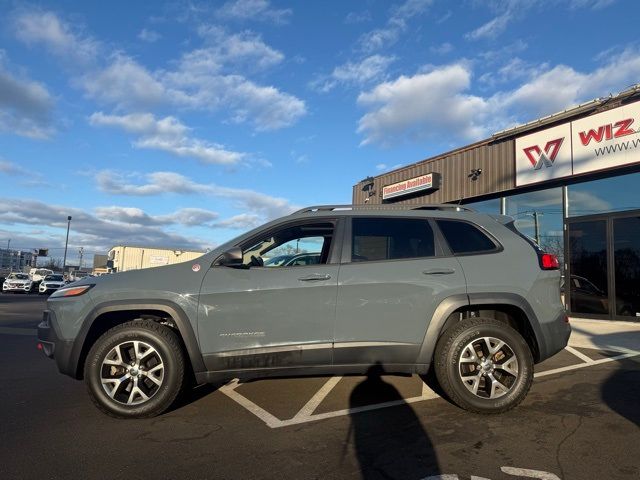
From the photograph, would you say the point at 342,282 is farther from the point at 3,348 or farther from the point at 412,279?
the point at 3,348

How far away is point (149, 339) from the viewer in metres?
4.30

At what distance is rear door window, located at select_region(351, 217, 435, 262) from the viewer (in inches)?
183

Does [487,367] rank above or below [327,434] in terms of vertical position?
above

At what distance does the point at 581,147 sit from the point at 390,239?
963cm

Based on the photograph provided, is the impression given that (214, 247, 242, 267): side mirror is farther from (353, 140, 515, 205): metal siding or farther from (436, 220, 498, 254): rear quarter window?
(353, 140, 515, 205): metal siding

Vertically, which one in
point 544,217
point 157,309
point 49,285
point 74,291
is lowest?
point 49,285

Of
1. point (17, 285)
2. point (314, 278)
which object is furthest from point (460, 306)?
point (17, 285)

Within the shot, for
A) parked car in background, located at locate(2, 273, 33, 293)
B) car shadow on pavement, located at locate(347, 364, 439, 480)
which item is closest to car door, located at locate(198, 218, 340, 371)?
car shadow on pavement, located at locate(347, 364, 439, 480)

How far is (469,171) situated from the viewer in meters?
15.7

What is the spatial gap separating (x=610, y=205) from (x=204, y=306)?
36.5ft

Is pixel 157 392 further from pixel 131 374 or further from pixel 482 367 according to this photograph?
pixel 482 367

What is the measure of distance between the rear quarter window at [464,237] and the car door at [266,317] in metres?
1.23

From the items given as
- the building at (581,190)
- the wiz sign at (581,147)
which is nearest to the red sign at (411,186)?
the building at (581,190)

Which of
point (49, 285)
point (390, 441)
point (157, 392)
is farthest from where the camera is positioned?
point (49, 285)
